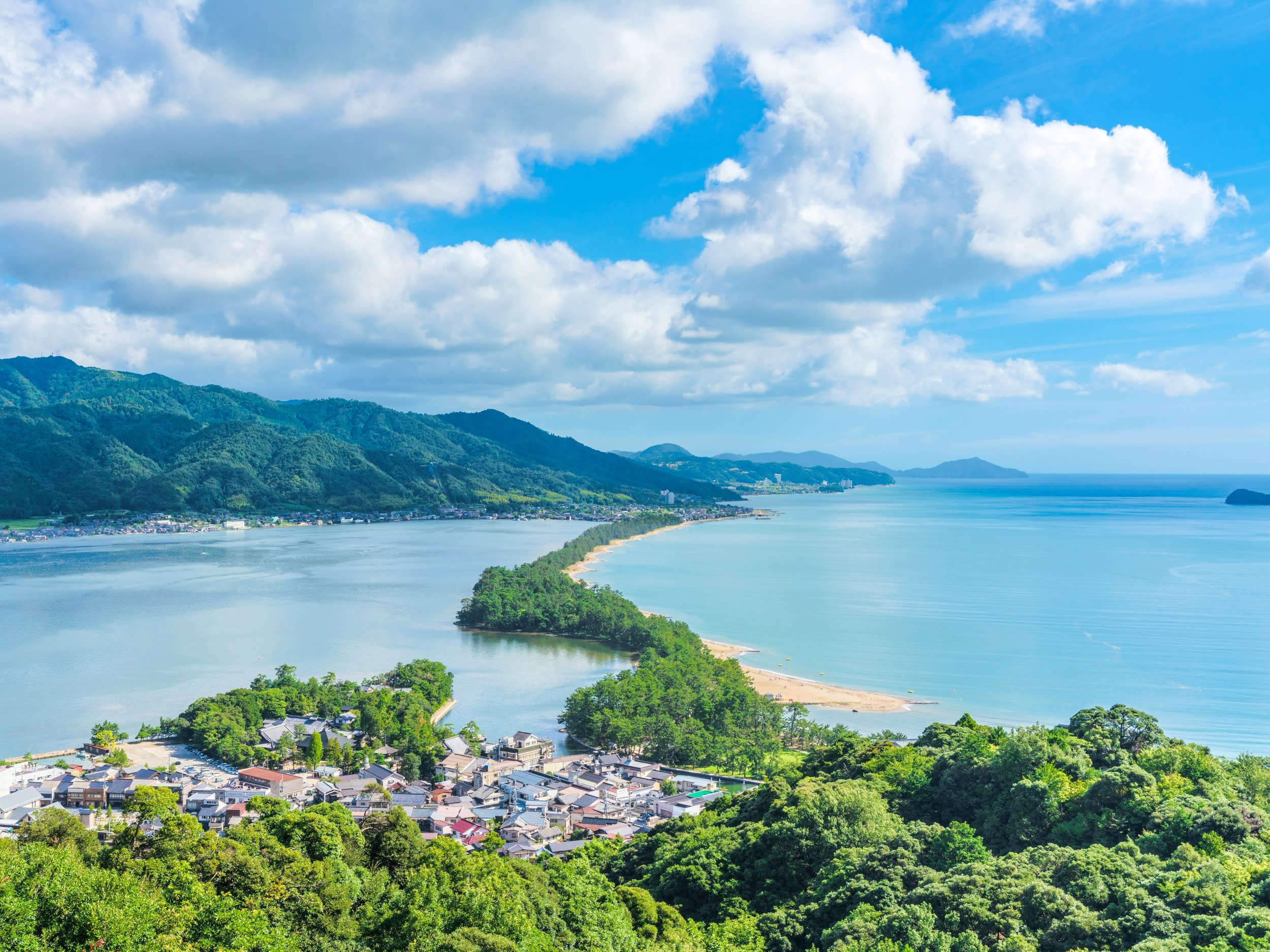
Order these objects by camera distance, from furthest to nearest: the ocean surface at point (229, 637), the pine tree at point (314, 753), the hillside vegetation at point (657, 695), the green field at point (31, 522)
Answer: the green field at point (31, 522) → the ocean surface at point (229, 637) → the hillside vegetation at point (657, 695) → the pine tree at point (314, 753)

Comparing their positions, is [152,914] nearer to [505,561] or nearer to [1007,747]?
[1007,747]

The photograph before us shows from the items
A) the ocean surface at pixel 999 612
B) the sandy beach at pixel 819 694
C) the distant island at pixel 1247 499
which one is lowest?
the sandy beach at pixel 819 694

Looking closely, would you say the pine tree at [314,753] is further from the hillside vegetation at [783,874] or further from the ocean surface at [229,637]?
the hillside vegetation at [783,874]

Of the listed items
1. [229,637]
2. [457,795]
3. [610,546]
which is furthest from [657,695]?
[610,546]

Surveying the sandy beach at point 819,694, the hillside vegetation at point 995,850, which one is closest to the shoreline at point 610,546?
the sandy beach at point 819,694

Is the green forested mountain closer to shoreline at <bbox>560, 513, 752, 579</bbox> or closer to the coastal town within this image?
the coastal town

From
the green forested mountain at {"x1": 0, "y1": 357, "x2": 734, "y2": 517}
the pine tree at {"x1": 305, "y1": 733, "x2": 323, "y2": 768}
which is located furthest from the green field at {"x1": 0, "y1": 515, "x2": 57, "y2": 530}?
the pine tree at {"x1": 305, "y1": 733, "x2": 323, "y2": 768}
